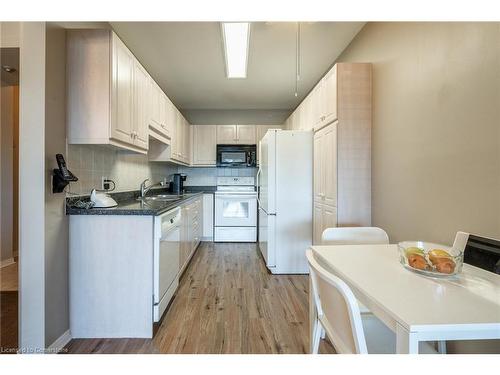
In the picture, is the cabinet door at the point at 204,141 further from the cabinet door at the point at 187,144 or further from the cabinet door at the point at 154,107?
the cabinet door at the point at 154,107

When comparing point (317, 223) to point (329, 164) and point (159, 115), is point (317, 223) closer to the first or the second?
point (329, 164)

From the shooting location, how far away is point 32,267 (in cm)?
141

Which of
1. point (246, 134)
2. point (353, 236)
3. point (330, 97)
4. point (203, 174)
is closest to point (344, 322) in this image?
point (353, 236)

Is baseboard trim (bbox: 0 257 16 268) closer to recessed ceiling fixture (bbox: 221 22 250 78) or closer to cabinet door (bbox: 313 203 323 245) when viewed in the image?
recessed ceiling fixture (bbox: 221 22 250 78)

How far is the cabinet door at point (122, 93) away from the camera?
5.64ft

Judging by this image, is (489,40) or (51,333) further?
(51,333)

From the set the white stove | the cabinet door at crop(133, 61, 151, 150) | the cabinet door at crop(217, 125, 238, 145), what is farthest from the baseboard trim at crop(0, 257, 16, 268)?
the cabinet door at crop(217, 125, 238, 145)

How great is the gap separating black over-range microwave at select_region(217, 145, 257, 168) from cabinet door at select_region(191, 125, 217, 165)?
179 millimetres

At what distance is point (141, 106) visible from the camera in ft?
7.33

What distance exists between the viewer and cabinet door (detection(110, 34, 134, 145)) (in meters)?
1.72
